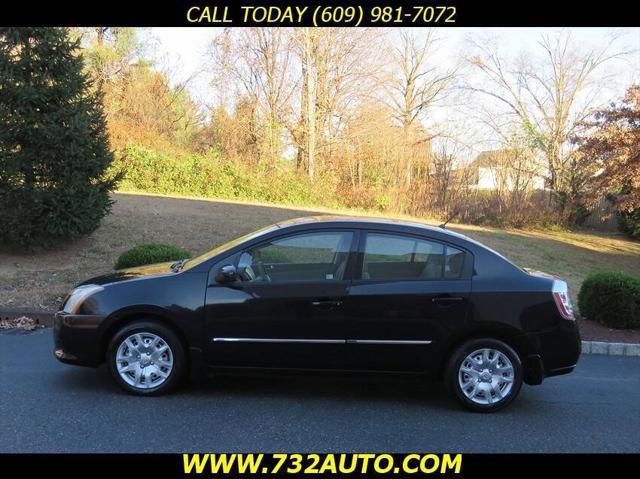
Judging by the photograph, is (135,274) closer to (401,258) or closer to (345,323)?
(345,323)

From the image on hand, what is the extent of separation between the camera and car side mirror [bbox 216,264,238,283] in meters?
4.34

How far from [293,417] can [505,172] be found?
2131 centimetres

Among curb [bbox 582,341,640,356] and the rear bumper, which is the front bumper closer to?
the rear bumper

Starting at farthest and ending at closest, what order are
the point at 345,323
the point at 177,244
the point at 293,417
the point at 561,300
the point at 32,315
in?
the point at 177,244, the point at 32,315, the point at 561,300, the point at 345,323, the point at 293,417

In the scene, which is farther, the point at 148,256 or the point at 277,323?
the point at 148,256

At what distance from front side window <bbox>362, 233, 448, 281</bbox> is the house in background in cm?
1877

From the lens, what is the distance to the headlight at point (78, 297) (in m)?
4.47

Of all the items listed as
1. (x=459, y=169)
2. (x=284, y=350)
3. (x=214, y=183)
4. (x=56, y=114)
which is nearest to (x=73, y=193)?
(x=56, y=114)

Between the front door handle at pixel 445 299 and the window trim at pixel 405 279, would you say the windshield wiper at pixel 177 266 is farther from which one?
the front door handle at pixel 445 299

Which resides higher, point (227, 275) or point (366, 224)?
point (366, 224)

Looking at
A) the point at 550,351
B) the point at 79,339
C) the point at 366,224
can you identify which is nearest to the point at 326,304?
the point at 366,224

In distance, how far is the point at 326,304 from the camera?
4336mm

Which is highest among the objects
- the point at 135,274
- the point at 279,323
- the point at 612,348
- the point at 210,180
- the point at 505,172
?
the point at 505,172

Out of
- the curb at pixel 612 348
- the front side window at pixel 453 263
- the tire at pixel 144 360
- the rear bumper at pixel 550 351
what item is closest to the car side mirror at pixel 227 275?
the tire at pixel 144 360
